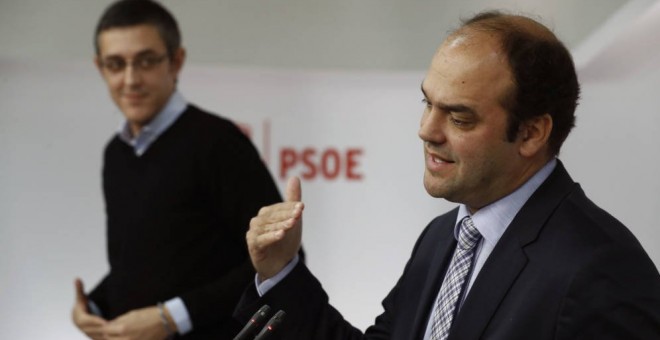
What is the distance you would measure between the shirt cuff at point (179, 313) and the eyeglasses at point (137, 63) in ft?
2.31

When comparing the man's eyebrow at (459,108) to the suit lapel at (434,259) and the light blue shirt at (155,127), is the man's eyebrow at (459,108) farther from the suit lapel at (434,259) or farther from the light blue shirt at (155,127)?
the light blue shirt at (155,127)

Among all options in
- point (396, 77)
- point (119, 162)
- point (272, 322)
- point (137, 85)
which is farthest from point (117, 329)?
point (396, 77)

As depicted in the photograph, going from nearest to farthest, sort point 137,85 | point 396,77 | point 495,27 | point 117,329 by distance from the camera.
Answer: point 495,27, point 117,329, point 137,85, point 396,77

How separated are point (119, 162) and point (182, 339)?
553mm

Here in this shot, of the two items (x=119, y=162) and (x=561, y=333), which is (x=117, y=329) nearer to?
(x=119, y=162)

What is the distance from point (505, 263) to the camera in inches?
62.0

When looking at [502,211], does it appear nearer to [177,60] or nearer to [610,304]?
[610,304]

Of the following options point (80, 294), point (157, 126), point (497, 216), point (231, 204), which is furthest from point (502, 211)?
point (80, 294)

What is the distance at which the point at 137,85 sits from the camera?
2891mm

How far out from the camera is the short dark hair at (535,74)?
161cm

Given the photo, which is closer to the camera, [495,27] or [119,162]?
[495,27]

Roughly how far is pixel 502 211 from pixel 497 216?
12 millimetres

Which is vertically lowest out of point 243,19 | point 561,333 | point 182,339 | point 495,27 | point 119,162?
point 182,339

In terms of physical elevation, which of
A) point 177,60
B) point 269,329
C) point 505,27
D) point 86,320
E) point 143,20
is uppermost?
point 143,20
